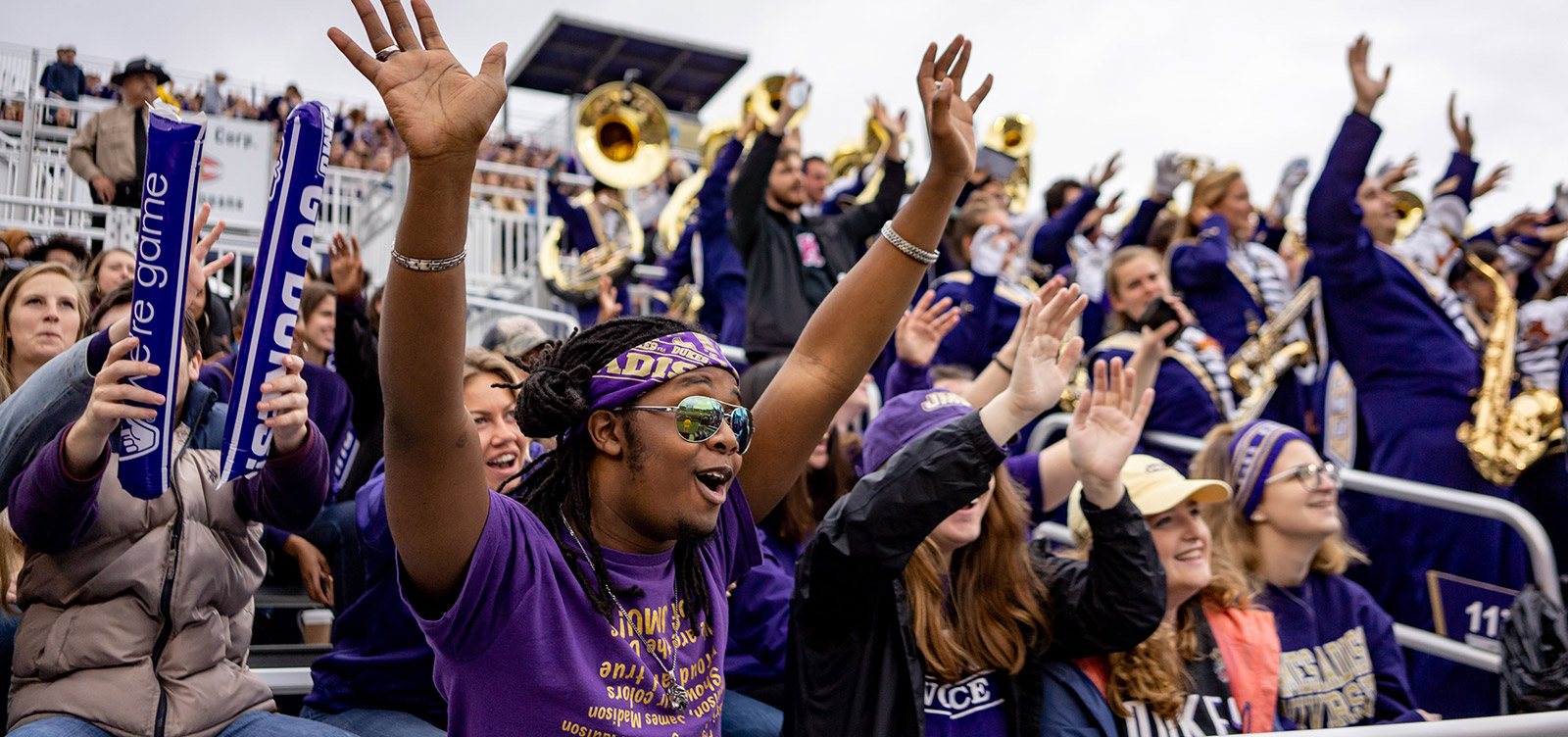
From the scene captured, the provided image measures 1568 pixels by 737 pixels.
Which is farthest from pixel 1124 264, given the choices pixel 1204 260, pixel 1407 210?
pixel 1407 210

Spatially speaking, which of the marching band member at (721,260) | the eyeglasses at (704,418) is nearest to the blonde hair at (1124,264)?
the marching band member at (721,260)

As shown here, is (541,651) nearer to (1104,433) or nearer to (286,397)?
(286,397)

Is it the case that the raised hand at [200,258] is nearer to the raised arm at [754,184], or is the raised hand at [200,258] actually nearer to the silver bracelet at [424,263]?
the silver bracelet at [424,263]

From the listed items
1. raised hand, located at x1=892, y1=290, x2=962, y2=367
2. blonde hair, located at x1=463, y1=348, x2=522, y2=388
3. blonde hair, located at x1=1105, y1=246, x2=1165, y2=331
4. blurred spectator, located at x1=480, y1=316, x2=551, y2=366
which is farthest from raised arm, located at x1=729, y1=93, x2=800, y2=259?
blonde hair, located at x1=463, y1=348, x2=522, y2=388

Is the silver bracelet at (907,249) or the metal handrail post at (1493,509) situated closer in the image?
the silver bracelet at (907,249)

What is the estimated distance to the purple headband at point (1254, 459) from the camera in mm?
4109

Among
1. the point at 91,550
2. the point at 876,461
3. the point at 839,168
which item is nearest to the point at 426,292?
the point at 91,550

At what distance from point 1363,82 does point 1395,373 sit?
58.5 inches

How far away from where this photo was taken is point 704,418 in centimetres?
210

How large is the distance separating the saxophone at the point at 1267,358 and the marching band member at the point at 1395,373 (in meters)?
1.06

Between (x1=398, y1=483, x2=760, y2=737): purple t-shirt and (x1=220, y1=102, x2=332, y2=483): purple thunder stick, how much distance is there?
1.95 feet

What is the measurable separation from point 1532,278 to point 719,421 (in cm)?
948

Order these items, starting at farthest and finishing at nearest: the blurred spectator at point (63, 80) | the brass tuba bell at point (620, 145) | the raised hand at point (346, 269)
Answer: the brass tuba bell at point (620, 145) → the blurred spectator at point (63, 80) → the raised hand at point (346, 269)

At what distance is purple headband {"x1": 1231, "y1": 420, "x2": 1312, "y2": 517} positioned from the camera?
4109 mm
